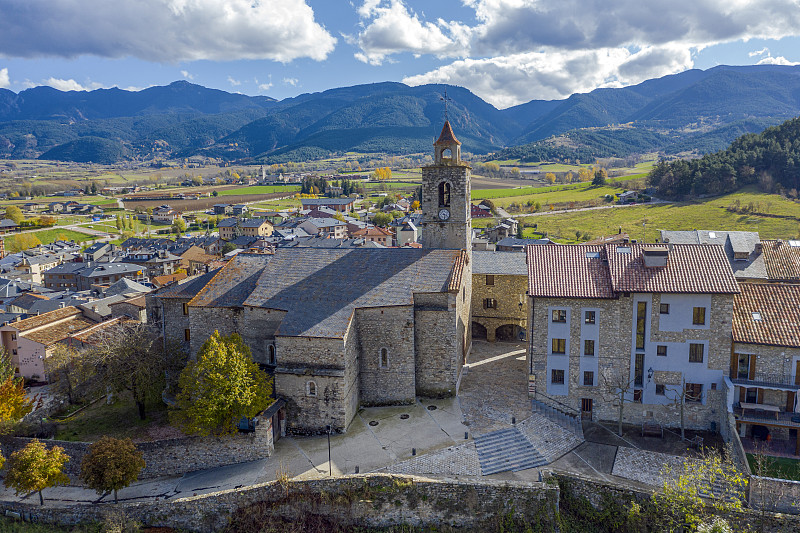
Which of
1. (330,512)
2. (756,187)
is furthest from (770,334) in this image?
(756,187)

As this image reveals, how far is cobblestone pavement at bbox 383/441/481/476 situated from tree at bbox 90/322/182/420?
17530 millimetres

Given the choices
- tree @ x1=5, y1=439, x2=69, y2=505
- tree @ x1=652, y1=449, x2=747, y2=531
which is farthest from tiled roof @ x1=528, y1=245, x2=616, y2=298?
tree @ x1=5, y1=439, x2=69, y2=505

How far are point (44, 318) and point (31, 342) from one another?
5.07 m

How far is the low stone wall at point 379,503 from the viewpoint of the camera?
84.5 feet

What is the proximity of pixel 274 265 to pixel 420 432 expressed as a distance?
1600 centimetres

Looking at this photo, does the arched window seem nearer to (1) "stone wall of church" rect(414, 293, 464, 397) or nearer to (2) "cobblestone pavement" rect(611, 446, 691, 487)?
(1) "stone wall of church" rect(414, 293, 464, 397)

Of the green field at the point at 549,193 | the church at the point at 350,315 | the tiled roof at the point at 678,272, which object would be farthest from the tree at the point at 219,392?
the green field at the point at 549,193

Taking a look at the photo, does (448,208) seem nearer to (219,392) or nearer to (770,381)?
(219,392)

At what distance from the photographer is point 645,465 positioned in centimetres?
2805

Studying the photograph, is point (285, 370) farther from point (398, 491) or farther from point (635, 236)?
point (635, 236)

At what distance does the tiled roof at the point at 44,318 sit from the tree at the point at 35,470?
22.3 m

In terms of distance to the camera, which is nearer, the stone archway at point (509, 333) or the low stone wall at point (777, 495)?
the low stone wall at point (777, 495)

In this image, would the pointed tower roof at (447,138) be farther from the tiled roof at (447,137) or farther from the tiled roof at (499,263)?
the tiled roof at (499,263)

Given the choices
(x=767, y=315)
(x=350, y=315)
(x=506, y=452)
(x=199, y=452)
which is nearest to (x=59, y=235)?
(x=199, y=452)
